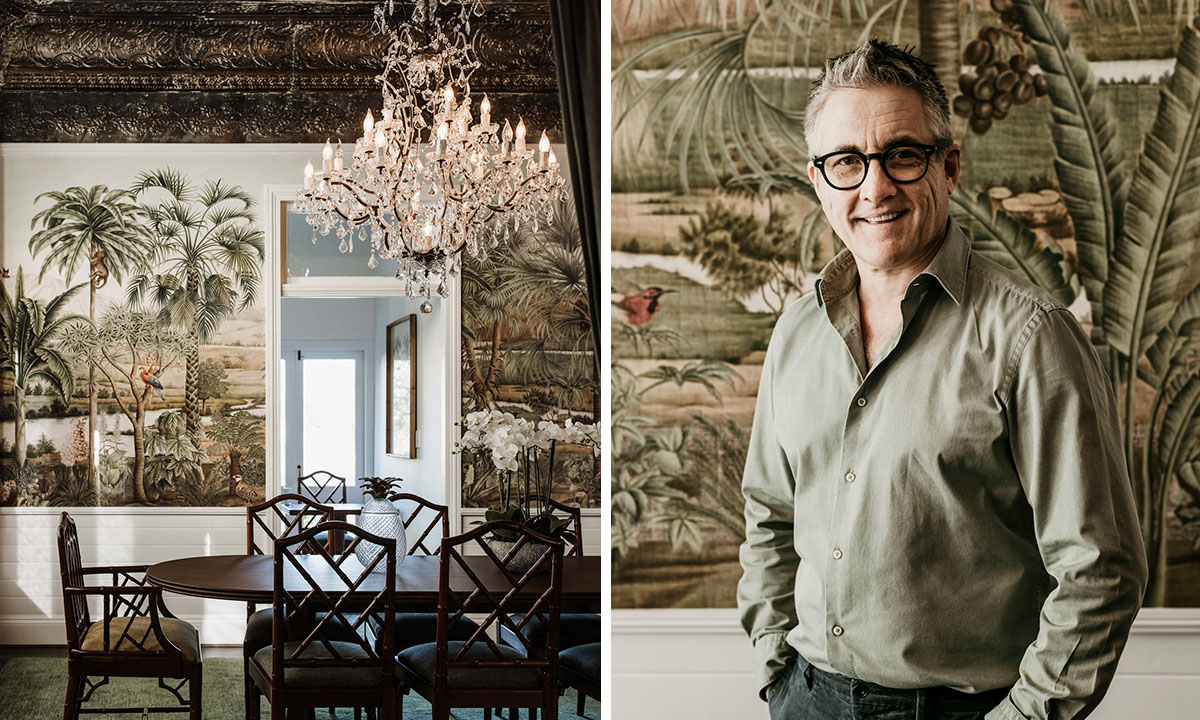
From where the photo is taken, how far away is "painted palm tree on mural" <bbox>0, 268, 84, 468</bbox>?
572 cm

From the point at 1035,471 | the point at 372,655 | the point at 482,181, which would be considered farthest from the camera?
the point at 482,181

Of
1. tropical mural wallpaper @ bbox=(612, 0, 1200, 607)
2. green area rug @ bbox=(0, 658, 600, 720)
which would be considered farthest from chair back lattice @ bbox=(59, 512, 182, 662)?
tropical mural wallpaper @ bbox=(612, 0, 1200, 607)

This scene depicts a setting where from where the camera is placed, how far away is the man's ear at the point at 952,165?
1.72 metres

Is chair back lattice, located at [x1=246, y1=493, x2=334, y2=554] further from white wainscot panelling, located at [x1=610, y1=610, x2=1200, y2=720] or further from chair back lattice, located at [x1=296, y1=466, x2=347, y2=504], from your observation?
white wainscot panelling, located at [x1=610, y1=610, x2=1200, y2=720]

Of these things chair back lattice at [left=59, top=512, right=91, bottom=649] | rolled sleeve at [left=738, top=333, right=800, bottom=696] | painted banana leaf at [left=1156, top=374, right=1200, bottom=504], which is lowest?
chair back lattice at [left=59, top=512, right=91, bottom=649]

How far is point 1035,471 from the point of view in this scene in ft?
5.10

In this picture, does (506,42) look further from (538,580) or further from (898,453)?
(898,453)

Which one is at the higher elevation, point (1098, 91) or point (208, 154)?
point (208, 154)

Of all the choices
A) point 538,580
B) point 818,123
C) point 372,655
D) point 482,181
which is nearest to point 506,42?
point 482,181

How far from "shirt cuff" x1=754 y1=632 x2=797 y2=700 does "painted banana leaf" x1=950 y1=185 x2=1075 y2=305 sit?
29.1 inches

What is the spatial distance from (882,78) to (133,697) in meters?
4.51

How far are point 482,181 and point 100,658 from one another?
2.37 m

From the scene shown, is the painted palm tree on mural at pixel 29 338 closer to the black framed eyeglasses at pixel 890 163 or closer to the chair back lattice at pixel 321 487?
the chair back lattice at pixel 321 487

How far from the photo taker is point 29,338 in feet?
18.8
